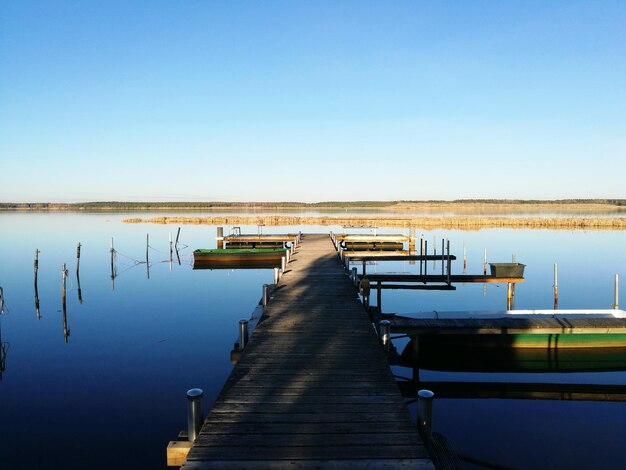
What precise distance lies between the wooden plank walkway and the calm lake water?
9.23 feet

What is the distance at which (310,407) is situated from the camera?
20.7ft

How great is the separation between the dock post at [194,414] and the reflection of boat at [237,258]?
26.1m

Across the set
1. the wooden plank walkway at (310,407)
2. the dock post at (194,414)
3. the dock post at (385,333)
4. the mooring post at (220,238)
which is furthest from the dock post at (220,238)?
the dock post at (194,414)

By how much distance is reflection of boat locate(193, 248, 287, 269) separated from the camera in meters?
32.2

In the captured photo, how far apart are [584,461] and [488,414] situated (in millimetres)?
2254

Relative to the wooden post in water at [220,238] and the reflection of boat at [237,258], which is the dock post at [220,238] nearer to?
the wooden post in water at [220,238]

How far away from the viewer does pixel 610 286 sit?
26.3 meters

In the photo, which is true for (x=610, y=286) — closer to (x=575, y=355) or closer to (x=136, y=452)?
(x=575, y=355)

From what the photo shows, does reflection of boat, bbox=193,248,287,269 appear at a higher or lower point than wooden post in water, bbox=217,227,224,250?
lower

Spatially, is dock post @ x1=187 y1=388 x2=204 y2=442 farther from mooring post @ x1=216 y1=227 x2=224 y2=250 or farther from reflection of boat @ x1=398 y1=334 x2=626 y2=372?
mooring post @ x1=216 y1=227 x2=224 y2=250

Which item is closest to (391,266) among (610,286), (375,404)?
(610,286)

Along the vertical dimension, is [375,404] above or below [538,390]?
above

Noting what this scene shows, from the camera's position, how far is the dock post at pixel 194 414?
18.5 ft

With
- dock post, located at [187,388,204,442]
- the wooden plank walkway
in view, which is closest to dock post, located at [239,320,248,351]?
the wooden plank walkway
